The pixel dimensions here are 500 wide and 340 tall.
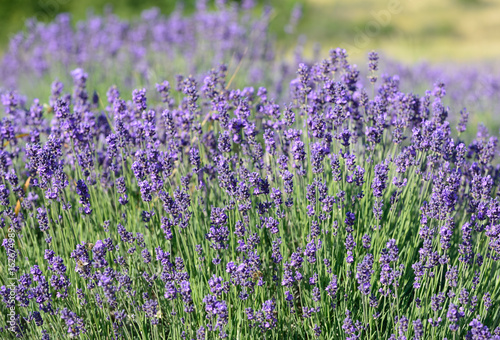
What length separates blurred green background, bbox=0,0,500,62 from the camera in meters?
18.0

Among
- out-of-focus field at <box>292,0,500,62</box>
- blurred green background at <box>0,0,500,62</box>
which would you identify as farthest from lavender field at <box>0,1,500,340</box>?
out-of-focus field at <box>292,0,500,62</box>

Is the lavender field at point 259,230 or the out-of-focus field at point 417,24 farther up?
the out-of-focus field at point 417,24

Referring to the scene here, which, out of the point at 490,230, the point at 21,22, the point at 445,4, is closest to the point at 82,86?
the point at 490,230

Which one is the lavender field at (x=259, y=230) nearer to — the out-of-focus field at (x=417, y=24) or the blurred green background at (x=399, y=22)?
→ the blurred green background at (x=399, y=22)

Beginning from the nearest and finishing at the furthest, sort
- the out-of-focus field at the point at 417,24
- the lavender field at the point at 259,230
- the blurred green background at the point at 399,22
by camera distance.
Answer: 1. the lavender field at the point at 259,230
2. the blurred green background at the point at 399,22
3. the out-of-focus field at the point at 417,24

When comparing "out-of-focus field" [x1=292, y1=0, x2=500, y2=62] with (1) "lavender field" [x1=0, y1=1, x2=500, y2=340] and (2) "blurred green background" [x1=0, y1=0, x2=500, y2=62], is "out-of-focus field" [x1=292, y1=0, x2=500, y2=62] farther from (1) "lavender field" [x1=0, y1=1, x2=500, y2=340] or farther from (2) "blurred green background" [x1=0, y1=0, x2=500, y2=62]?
(1) "lavender field" [x1=0, y1=1, x2=500, y2=340]

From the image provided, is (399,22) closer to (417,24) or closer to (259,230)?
(417,24)

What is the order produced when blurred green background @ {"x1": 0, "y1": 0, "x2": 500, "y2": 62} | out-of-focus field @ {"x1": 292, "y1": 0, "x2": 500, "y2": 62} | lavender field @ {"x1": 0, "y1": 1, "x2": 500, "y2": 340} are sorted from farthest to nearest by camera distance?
out-of-focus field @ {"x1": 292, "y1": 0, "x2": 500, "y2": 62}
blurred green background @ {"x1": 0, "y1": 0, "x2": 500, "y2": 62}
lavender field @ {"x1": 0, "y1": 1, "x2": 500, "y2": 340}

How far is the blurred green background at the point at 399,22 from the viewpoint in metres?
18.0

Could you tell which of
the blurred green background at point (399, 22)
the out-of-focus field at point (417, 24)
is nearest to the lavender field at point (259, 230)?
the blurred green background at point (399, 22)

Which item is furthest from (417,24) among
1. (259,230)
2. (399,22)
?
(259,230)

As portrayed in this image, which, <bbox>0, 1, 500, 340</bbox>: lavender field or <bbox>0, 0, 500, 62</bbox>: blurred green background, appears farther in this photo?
<bbox>0, 0, 500, 62</bbox>: blurred green background

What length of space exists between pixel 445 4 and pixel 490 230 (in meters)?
26.8

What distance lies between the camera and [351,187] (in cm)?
259
